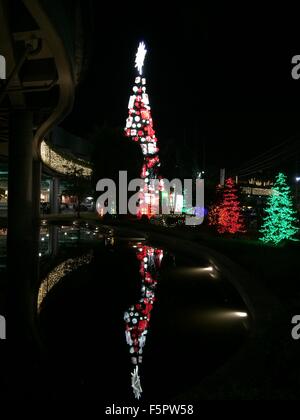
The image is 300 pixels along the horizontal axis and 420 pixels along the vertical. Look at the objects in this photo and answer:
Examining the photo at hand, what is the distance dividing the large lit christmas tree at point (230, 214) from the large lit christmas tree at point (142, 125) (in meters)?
17.2

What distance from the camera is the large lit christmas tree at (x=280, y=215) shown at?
77.4 ft

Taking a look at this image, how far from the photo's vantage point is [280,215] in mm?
23703

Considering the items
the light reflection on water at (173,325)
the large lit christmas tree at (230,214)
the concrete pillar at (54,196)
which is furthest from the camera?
the concrete pillar at (54,196)

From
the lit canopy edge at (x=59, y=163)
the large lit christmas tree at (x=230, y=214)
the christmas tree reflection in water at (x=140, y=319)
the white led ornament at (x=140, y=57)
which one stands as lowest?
the christmas tree reflection in water at (x=140, y=319)

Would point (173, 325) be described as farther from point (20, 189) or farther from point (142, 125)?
point (142, 125)

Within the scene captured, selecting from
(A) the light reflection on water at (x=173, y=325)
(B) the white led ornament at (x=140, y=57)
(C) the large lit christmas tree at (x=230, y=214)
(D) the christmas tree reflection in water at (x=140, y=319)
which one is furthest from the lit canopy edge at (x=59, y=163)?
(A) the light reflection on water at (x=173, y=325)

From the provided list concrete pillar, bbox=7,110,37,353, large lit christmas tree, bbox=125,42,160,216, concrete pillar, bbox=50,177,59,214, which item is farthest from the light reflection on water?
concrete pillar, bbox=50,177,59,214

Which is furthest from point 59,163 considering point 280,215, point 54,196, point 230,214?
point 280,215

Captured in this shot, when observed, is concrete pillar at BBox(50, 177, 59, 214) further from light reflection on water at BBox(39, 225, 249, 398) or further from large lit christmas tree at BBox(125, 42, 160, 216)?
light reflection on water at BBox(39, 225, 249, 398)

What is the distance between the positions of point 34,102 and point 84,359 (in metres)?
21.6

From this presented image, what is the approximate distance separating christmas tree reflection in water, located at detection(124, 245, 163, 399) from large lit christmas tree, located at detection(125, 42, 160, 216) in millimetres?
33175

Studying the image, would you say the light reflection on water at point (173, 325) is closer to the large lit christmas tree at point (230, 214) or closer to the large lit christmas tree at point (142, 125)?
the large lit christmas tree at point (230, 214)

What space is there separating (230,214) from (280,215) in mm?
6583

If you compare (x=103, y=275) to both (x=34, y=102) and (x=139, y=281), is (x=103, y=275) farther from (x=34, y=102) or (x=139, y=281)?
(x=34, y=102)
